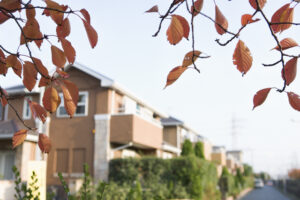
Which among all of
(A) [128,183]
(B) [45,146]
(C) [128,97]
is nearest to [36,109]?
(B) [45,146]

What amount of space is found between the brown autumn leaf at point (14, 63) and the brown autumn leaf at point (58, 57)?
9.8 inches

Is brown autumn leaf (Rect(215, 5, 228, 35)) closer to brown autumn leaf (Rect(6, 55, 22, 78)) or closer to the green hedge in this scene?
brown autumn leaf (Rect(6, 55, 22, 78))

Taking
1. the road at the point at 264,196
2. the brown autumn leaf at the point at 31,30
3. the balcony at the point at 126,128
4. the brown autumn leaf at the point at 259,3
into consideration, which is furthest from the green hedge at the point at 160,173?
the road at the point at 264,196

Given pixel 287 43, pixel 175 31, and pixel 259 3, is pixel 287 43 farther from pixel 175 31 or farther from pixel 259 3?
pixel 175 31

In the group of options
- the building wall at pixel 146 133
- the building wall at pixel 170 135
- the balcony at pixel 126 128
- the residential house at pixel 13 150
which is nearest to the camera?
the residential house at pixel 13 150

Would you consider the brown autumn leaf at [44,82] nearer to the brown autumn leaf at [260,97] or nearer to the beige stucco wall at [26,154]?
the brown autumn leaf at [260,97]

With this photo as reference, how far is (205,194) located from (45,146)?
18.1 m

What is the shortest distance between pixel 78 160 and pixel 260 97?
1743 cm

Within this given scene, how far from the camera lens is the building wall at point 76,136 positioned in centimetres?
1814

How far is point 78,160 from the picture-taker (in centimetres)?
1816

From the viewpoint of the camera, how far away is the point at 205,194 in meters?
19.1

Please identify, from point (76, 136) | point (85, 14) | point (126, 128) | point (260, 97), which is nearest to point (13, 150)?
point (76, 136)

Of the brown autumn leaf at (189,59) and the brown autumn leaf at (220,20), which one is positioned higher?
the brown autumn leaf at (220,20)

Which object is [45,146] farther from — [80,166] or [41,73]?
[80,166]
